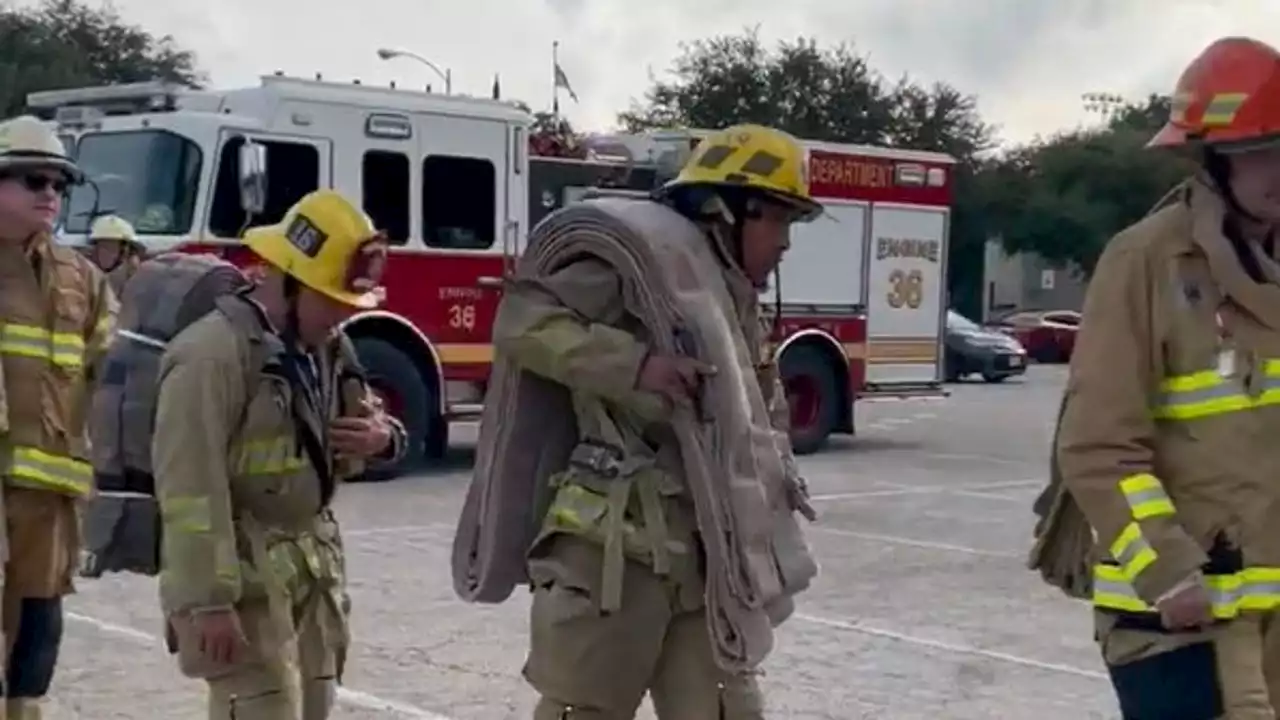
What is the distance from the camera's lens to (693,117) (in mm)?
61438

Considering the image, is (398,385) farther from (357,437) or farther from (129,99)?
(357,437)

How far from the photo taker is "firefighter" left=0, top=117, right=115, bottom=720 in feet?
17.3

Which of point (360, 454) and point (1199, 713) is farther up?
point (360, 454)

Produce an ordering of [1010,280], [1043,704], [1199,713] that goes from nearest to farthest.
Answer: [1199,713], [1043,704], [1010,280]

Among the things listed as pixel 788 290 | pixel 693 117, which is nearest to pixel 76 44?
pixel 693 117

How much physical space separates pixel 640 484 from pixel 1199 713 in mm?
1272

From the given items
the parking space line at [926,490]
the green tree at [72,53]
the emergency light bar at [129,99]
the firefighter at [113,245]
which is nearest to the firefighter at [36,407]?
the firefighter at [113,245]

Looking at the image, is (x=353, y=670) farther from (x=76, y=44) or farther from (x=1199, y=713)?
(x=76, y=44)

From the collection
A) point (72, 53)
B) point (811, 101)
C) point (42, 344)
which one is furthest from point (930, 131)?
point (42, 344)

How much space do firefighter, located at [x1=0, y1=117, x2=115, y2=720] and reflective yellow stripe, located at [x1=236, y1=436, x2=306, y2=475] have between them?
1.05 meters

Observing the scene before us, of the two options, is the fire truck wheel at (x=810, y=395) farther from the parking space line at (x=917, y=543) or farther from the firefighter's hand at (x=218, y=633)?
the firefighter's hand at (x=218, y=633)

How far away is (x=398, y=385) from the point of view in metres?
15.1

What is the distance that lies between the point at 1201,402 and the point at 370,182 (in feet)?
39.8

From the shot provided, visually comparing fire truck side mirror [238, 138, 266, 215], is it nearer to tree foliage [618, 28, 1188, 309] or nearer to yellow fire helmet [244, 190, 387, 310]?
yellow fire helmet [244, 190, 387, 310]
